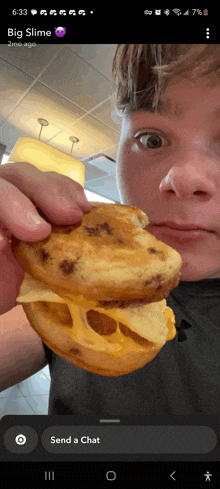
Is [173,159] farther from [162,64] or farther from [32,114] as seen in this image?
[32,114]

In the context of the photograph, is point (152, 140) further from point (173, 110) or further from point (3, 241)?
point (3, 241)

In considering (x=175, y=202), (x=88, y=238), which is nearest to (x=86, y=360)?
(x=88, y=238)

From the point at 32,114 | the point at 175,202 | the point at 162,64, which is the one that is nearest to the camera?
the point at 175,202

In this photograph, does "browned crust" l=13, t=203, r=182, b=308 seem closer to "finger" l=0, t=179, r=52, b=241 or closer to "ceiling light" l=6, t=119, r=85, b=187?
"finger" l=0, t=179, r=52, b=241

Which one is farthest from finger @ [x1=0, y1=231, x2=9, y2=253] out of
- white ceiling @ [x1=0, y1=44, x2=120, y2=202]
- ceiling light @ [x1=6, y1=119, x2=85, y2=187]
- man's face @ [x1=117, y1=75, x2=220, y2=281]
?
white ceiling @ [x1=0, y1=44, x2=120, y2=202]

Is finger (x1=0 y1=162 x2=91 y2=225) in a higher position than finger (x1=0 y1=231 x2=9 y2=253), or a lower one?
higher
